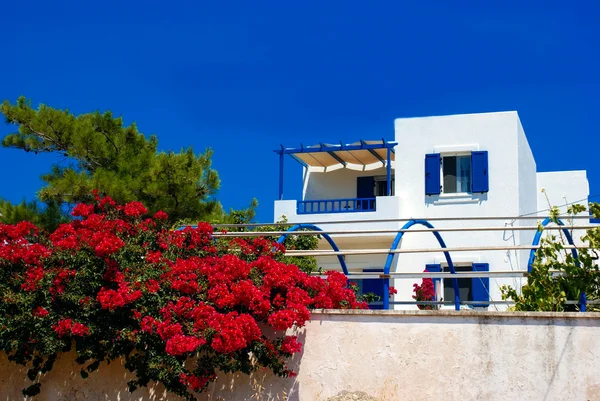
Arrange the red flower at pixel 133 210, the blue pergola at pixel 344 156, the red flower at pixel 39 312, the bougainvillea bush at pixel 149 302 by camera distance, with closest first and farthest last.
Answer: the bougainvillea bush at pixel 149 302 → the red flower at pixel 39 312 → the red flower at pixel 133 210 → the blue pergola at pixel 344 156

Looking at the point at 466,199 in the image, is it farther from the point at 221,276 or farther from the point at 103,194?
the point at 221,276

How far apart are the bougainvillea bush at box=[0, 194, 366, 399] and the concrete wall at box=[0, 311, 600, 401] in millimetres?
318

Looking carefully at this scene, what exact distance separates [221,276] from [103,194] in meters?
9.97

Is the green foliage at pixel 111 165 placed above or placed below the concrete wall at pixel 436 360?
above

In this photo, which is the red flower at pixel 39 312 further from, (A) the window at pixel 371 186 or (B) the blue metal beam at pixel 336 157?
(A) the window at pixel 371 186

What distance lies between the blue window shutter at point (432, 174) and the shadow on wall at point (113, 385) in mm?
11626

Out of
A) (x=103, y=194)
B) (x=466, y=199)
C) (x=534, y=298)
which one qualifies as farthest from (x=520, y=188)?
(x=534, y=298)

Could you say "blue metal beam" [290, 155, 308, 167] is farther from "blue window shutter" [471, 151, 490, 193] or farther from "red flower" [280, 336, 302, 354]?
"red flower" [280, 336, 302, 354]

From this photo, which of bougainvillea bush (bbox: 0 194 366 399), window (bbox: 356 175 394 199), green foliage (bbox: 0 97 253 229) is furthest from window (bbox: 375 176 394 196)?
bougainvillea bush (bbox: 0 194 366 399)

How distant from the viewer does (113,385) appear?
32.5ft

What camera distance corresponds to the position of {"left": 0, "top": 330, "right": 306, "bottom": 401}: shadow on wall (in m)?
9.35

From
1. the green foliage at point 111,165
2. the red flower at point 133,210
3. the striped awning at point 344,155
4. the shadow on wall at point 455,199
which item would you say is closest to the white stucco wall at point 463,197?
the shadow on wall at point 455,199

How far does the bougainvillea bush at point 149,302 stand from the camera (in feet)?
29.4

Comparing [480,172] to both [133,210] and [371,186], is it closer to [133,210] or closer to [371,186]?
[371,186]
